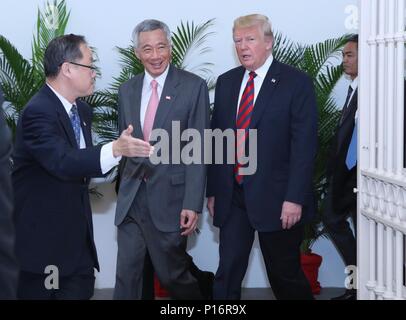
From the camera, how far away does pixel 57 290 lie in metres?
4.10

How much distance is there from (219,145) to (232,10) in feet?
7.62

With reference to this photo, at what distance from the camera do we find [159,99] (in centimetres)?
506

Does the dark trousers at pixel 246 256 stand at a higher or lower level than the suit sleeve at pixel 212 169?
lower

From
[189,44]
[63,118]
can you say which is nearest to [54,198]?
[63,118]

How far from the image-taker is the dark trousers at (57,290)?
13.3 feet

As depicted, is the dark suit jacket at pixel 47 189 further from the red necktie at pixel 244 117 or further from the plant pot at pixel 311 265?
the plant pot at pixel 311 265

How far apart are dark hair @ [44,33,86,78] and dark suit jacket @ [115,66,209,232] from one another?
80 cm

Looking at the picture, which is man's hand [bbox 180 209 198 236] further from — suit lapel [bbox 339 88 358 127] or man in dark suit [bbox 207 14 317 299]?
suit lapel [bbox 339 88 358 127]

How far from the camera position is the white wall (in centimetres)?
689

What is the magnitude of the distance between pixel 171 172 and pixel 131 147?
1.12m

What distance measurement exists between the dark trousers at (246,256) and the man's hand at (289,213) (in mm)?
100

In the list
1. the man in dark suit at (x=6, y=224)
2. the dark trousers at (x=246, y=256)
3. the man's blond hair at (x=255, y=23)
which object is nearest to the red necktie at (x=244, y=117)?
the dark trousers at (x=246, y=256)

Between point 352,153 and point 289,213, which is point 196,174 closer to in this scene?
point 289,213
